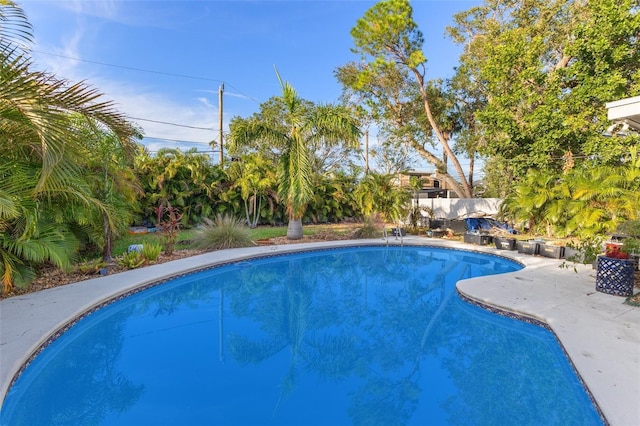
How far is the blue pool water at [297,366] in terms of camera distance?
9.61 ft

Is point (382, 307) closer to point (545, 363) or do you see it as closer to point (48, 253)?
point (545, 363)

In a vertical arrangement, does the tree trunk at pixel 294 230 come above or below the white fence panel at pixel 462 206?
below

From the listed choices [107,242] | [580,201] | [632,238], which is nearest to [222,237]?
[107,242]

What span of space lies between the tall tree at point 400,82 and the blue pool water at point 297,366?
1382cm

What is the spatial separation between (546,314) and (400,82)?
16231 mm

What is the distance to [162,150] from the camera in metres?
14.1

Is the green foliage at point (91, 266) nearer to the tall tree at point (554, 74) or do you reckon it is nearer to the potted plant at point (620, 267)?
the potted plant at point (620, 267)

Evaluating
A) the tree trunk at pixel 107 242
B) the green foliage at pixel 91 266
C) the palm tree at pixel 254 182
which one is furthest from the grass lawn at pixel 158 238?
the palm tree at pixel 254 182

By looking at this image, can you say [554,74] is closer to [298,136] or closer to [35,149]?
[298,136]

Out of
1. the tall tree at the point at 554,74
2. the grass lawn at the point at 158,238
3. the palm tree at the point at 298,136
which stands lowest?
the grass lawn at the point at 158,238

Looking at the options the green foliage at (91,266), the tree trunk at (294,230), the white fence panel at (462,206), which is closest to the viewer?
the green foliage at (91,266)

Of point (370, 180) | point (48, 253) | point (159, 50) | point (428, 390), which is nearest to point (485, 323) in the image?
point (428, 390)

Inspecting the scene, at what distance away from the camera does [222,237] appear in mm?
10375

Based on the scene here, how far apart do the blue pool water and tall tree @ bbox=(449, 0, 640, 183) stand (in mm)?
10365
